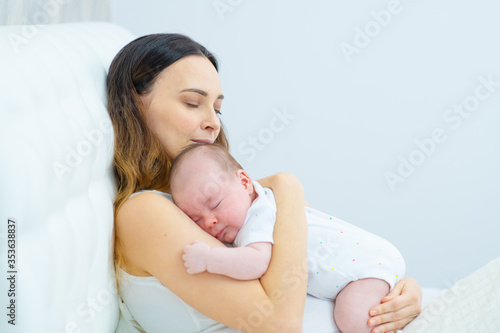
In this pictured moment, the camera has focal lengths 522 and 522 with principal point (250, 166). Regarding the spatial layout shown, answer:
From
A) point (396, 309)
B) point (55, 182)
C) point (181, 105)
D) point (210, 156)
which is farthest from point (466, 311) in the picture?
point (55, 182)

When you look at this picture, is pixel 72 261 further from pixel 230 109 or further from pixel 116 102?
pixel 230 109

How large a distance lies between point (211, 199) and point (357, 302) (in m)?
0.42

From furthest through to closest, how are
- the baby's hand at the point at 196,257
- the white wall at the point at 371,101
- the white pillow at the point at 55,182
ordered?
the white wall at the point at 371,101 < the baby's hand at the point at 196,257 < the white pillow at the point at 55,182

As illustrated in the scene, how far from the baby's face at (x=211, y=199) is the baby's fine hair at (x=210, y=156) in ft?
0.08

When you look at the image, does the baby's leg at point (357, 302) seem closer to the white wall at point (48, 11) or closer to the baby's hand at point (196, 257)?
the baby's hand at point (196, 257)

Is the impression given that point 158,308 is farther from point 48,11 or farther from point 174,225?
point 48,11

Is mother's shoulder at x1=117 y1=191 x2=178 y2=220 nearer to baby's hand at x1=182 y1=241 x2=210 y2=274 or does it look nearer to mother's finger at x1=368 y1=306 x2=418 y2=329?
baby's hand at x1=182 y1=241 x2=210 y2=274

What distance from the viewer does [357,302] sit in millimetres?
1224

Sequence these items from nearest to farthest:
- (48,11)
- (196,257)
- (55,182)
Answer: (55,182) → (196,257) → (48,11)

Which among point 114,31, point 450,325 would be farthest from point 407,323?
point 114,31

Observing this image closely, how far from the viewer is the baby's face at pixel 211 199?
1235 mm

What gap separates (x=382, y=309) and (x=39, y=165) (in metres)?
0.82

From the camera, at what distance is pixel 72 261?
941mm

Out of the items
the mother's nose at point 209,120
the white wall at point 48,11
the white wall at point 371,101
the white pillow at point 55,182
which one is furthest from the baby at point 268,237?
the white wall at point 371,101
